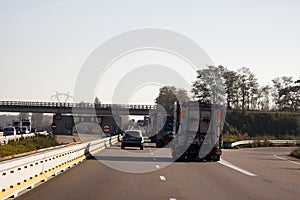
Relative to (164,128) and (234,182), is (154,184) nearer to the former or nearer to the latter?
(234,182)

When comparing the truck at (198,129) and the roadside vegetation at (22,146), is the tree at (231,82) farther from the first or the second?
the truck at (198,129)

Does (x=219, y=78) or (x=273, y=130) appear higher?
(x=219, y=78)

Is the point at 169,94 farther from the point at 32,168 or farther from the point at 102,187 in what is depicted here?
the point at 102,187

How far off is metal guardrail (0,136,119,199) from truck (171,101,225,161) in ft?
24.6

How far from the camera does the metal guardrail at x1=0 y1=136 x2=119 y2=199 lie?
15540mm

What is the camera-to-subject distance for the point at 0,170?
14719 mm

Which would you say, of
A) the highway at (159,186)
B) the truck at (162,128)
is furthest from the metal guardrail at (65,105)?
the highway at (159,186)

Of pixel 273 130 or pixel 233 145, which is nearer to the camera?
pixel 233 145

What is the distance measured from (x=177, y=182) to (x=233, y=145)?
47341mm

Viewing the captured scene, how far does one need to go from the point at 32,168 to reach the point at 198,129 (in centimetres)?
1885

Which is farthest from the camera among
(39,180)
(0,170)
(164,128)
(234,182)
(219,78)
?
(219,78)

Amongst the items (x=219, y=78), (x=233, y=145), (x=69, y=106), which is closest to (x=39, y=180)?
(x=233, y=145)

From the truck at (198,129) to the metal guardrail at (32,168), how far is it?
24.6 ft

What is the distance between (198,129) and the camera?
121 ft
